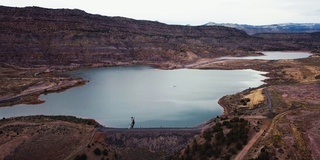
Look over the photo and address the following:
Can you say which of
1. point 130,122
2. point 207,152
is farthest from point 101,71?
point 207,152

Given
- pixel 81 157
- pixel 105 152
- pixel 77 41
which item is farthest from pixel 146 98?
pixel 77 41

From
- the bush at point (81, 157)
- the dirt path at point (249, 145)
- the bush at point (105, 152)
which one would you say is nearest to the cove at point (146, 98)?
the bush at point (105, 152)

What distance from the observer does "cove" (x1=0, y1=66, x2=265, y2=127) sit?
180 ft

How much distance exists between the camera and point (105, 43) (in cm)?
13712

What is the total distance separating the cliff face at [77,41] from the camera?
121 metres

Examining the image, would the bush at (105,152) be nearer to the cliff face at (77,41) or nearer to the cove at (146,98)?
the cove at (146,98)

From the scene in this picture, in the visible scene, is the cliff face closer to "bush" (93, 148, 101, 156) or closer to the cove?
the cove

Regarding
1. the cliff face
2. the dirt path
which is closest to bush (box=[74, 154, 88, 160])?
the dirt path

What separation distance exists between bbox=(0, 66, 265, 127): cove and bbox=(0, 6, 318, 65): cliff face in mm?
20866

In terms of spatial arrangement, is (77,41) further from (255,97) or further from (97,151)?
(97,151)

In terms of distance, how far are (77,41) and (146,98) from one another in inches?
2769

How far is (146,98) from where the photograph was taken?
69.2 m

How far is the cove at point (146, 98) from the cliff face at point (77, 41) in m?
20.9

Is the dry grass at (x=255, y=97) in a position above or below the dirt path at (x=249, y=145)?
below
